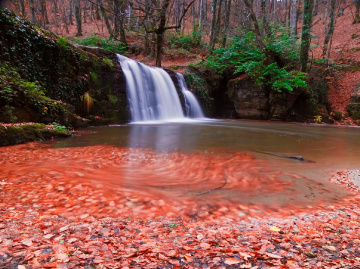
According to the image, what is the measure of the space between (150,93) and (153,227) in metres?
12.2

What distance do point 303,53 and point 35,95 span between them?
16.0 meters

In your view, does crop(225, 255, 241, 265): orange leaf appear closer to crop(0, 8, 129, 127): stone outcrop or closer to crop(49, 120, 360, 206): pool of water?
crop(49, 120, 360, 206): pool of water

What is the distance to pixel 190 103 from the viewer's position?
53.6ft

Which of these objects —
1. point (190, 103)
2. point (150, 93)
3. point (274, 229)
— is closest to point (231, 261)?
point (274, 229)

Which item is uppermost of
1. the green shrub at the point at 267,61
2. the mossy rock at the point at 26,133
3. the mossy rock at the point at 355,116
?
the green shrub at the point at 267,61

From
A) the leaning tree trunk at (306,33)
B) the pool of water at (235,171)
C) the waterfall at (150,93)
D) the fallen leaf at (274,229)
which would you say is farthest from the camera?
the leaning tree trunk at (306,33)

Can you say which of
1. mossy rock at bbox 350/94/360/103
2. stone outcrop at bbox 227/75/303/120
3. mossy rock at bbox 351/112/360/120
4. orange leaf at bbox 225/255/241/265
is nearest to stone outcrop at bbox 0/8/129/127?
orange leaf at bbox 225/255/241/265

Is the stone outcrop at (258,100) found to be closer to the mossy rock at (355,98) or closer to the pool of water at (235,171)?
the mossy rock at (355,98)

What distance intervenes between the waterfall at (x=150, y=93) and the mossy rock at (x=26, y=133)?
560 centimetres

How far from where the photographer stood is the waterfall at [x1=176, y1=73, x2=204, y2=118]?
16125 millimetres

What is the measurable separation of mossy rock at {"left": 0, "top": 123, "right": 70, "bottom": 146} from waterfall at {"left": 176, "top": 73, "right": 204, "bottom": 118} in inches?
388

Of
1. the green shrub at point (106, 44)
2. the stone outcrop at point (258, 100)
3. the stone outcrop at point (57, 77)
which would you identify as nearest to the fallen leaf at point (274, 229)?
the stone outcrop at point (57, 77)

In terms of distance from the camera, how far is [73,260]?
1510 millimetres

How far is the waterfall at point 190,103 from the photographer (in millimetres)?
16125
